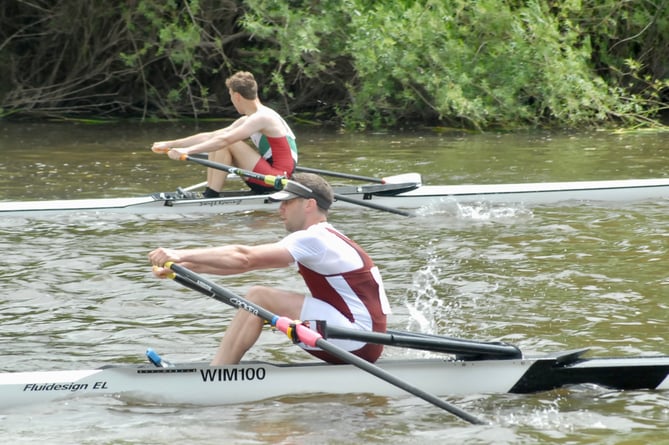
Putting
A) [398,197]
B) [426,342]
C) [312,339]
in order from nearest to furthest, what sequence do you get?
1. [312,339]
2. [426,342]
3. [398,197]

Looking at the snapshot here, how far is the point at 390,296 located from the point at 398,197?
3398 millimetres

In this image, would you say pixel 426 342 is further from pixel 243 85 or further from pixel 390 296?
pixel 243 85

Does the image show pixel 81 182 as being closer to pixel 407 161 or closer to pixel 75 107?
pixel 407 161

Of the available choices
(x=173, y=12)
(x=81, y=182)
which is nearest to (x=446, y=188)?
(x=81, y=182)

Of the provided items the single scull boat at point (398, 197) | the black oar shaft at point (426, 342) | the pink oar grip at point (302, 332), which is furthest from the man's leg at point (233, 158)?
the pink oar grip at point (302, 332)

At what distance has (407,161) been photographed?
1480cm

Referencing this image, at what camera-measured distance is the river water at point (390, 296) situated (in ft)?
17.6

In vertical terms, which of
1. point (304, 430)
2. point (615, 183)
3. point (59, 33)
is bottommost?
point (304, 430)

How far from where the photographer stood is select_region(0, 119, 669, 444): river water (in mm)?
5367

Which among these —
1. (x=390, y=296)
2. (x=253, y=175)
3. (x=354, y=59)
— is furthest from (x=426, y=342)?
(x=354, y=59)

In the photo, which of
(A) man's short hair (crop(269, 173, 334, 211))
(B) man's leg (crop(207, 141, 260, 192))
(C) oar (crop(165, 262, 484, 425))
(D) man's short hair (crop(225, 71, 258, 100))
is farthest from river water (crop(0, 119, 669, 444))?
(D) man's short hair (crop(225, 71, 258, 100))

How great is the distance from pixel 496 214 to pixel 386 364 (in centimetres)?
550

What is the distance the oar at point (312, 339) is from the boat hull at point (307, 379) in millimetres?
352

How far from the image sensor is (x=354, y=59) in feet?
59.6
